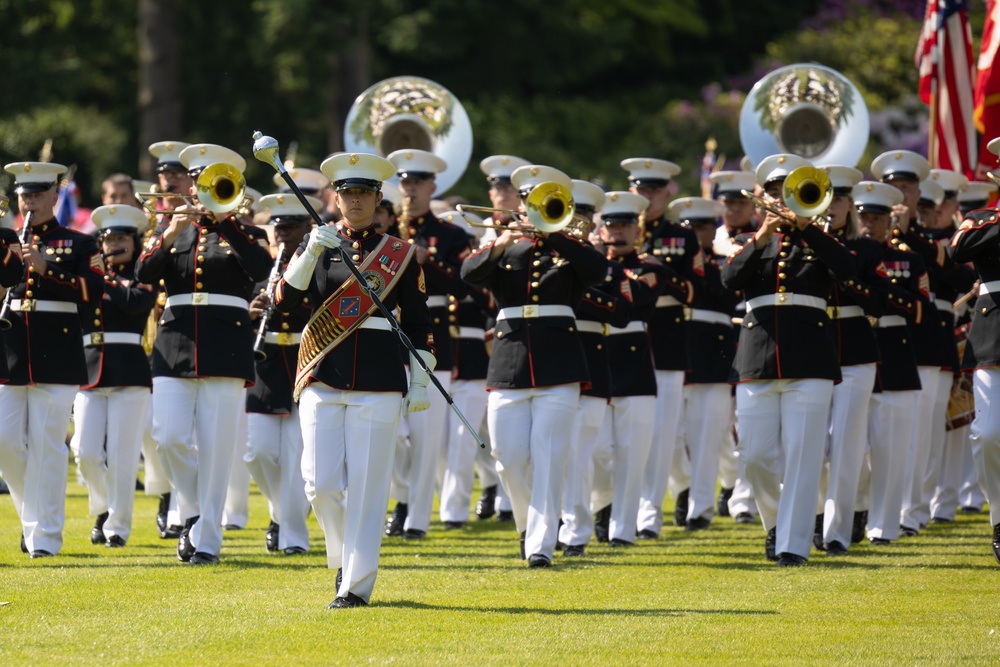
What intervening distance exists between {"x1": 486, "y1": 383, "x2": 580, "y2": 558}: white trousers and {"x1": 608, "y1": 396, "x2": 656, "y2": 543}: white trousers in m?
1.33

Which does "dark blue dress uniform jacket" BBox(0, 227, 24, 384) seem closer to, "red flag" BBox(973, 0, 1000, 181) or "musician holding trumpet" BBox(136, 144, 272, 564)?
"musician holding trumpet" BBox(136, 144, 272, 564)

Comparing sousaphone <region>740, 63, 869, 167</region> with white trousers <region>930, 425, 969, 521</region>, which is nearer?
white trousers <region>930, 425, 969, 521</region>

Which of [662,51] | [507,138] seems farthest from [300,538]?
[662,51]

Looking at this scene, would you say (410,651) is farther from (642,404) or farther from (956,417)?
(956,417)

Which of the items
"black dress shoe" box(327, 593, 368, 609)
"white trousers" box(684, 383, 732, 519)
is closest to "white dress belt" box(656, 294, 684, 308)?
"white trousers" box(684, 383, 732, 519)

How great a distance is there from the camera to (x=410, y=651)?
806 cm

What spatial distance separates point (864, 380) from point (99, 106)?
2499cm

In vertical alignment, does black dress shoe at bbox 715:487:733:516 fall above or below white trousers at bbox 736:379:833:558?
below

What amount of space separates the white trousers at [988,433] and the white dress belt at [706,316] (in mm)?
2985

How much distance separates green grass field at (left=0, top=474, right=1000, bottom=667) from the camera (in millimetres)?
8102

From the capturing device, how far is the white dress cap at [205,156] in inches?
433

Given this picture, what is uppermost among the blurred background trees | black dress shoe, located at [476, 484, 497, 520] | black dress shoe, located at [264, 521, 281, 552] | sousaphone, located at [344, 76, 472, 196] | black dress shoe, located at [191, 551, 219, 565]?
the blurred background trees

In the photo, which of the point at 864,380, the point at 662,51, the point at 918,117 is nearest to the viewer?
the point at 864,380

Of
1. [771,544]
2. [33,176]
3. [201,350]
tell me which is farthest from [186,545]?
[771,544]
